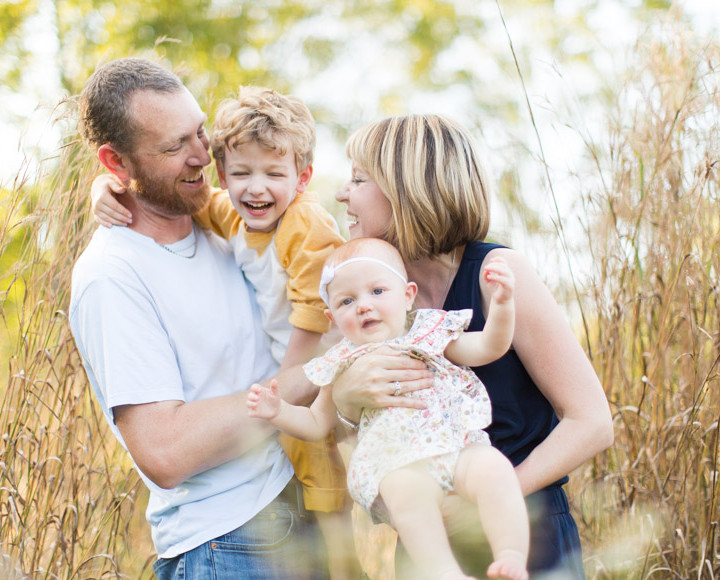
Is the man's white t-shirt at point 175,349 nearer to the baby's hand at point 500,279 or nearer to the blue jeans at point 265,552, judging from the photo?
the blue jeans at point 265,552

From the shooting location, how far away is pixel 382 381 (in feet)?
6.00

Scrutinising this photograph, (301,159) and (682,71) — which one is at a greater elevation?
(682,71)

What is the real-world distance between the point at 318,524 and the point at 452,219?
0.92 m

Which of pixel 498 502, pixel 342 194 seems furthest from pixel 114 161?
pixel 498 502

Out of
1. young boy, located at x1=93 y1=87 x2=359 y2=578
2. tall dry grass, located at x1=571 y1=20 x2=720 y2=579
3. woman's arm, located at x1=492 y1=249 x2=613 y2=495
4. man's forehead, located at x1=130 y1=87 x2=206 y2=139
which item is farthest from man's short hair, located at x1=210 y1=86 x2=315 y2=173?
tall dry grass, located at x1=571 y1=20 x2=720 y2=579

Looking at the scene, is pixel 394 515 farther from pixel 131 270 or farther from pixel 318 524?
pixel 131 270

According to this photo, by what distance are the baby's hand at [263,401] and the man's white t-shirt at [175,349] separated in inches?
10.6

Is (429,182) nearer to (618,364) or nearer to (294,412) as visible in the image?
(294,412)

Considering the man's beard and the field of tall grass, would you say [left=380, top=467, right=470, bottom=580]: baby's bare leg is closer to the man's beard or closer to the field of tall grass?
the man's beard

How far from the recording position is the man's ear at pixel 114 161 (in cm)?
231

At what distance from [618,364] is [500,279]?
1.38 metres

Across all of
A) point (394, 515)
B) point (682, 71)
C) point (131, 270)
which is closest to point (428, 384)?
point (394, 515)

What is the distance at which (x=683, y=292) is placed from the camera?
2.80 m

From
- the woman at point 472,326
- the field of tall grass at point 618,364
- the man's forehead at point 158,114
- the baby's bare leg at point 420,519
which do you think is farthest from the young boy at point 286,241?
the field of tall grass at point 618,364
